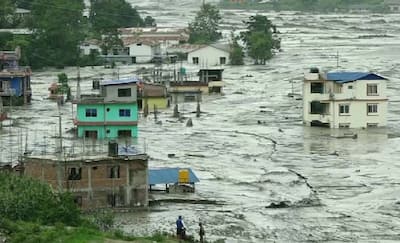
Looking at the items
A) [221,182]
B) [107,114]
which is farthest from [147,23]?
[221,182]

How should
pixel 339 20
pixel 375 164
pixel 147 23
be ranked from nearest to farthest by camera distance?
pixel 375 164 < pixel 147 23 < pixel 339 20

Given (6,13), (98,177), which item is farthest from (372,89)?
(6,13)

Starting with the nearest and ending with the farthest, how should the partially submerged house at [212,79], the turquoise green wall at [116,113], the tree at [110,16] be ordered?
the turquoise green wall at [116,113]
the partially submerged house at [212,79]
the tree at [110,16]

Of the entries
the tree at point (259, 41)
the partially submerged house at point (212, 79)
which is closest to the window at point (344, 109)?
the partially submerged house at point (212, 79)

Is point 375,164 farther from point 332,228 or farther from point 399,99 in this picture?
point 399,99

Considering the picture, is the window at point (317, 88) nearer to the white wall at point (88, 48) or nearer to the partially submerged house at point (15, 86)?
the partially submerged house at point (15, 86)

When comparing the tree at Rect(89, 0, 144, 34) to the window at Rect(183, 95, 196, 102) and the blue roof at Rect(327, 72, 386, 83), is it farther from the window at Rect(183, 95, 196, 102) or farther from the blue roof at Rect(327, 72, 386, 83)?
the blue roof at Rect(327, 72, 386, 83)
